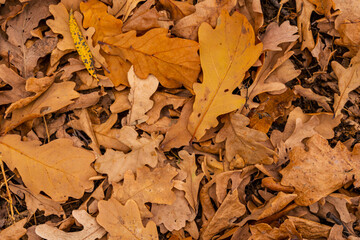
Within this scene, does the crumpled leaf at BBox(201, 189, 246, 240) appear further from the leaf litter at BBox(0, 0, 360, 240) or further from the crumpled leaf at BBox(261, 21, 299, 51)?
the crumpled leaf at BBox(261, 21, 299, 51)

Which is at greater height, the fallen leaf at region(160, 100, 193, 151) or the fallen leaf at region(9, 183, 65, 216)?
the fallen leaf at region(160, 100, 193, 151)

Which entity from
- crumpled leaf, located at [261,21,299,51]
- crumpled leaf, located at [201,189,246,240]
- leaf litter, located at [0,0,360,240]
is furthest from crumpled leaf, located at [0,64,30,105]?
crumpled leaf, located at [261,21,299,51]

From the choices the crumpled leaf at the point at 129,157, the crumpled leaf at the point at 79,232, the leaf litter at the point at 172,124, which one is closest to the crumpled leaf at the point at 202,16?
the leaf litter at the point at 172,124

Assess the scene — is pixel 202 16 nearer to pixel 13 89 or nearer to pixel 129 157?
pixel 129 157

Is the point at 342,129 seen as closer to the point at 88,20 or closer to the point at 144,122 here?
the point at 144,122

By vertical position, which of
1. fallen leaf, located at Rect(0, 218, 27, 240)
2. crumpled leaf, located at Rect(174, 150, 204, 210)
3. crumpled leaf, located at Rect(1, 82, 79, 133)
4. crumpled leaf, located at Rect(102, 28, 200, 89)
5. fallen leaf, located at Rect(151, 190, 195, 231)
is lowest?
fallen leaf, located at Rect(0, 218, 27, 240)

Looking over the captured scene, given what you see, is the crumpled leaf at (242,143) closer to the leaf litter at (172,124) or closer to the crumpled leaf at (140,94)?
the leaf litter at (172,124)

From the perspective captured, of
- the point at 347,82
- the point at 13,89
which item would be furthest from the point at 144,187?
the point at 347,82

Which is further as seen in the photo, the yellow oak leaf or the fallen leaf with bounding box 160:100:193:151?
the fallen leaf with bounding box 160:100:193:151
